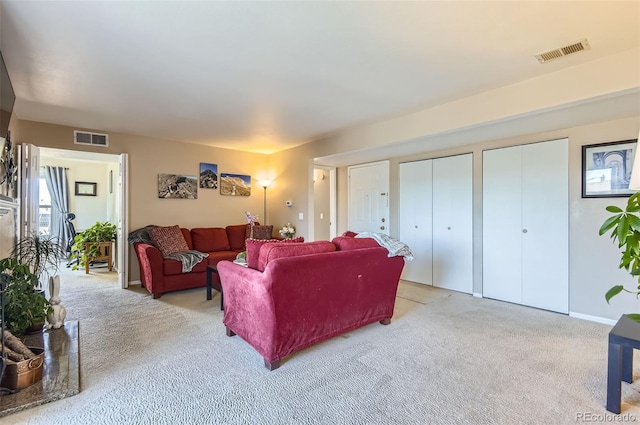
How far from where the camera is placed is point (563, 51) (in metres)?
2.27

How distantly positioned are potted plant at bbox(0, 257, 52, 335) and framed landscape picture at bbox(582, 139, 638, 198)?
541cm

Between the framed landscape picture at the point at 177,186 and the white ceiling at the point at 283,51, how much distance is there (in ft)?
5.03

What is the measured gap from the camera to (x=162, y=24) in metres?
1.93

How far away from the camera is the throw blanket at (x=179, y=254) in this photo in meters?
4.17

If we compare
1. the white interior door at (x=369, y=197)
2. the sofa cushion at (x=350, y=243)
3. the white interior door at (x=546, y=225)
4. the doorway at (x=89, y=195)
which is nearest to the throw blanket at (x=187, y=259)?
the sofa cushion at (x=350, y=243)

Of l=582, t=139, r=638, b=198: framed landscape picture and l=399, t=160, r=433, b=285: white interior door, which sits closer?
l=582, t=139, r=638, b=198: framed landscape picture

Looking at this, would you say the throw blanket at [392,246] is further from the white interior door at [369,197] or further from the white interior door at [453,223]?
the white interior door at [369,197]

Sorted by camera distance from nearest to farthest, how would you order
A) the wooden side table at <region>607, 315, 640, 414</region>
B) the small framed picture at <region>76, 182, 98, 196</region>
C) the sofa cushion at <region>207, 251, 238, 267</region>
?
the wooden side table at <region>607, 315, 640, 414</region> → the sofa cushion at <region>207, 251, 238, 267</region> → the small framed picture at <region>76, 182, 98, 196</region>

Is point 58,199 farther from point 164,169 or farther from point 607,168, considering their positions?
point 607,168

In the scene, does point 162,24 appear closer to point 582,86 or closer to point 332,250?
point 332,250

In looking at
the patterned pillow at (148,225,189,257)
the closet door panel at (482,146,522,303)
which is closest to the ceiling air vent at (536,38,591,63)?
the closet door panel at (482,146,522,303)

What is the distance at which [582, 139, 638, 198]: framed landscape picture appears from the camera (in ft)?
10.2

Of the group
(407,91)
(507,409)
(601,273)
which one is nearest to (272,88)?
(407,91)

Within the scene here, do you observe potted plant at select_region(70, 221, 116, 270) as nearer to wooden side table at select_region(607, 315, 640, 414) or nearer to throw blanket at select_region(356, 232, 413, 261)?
throw blanket at select_region(356, 232, 413, 261)
